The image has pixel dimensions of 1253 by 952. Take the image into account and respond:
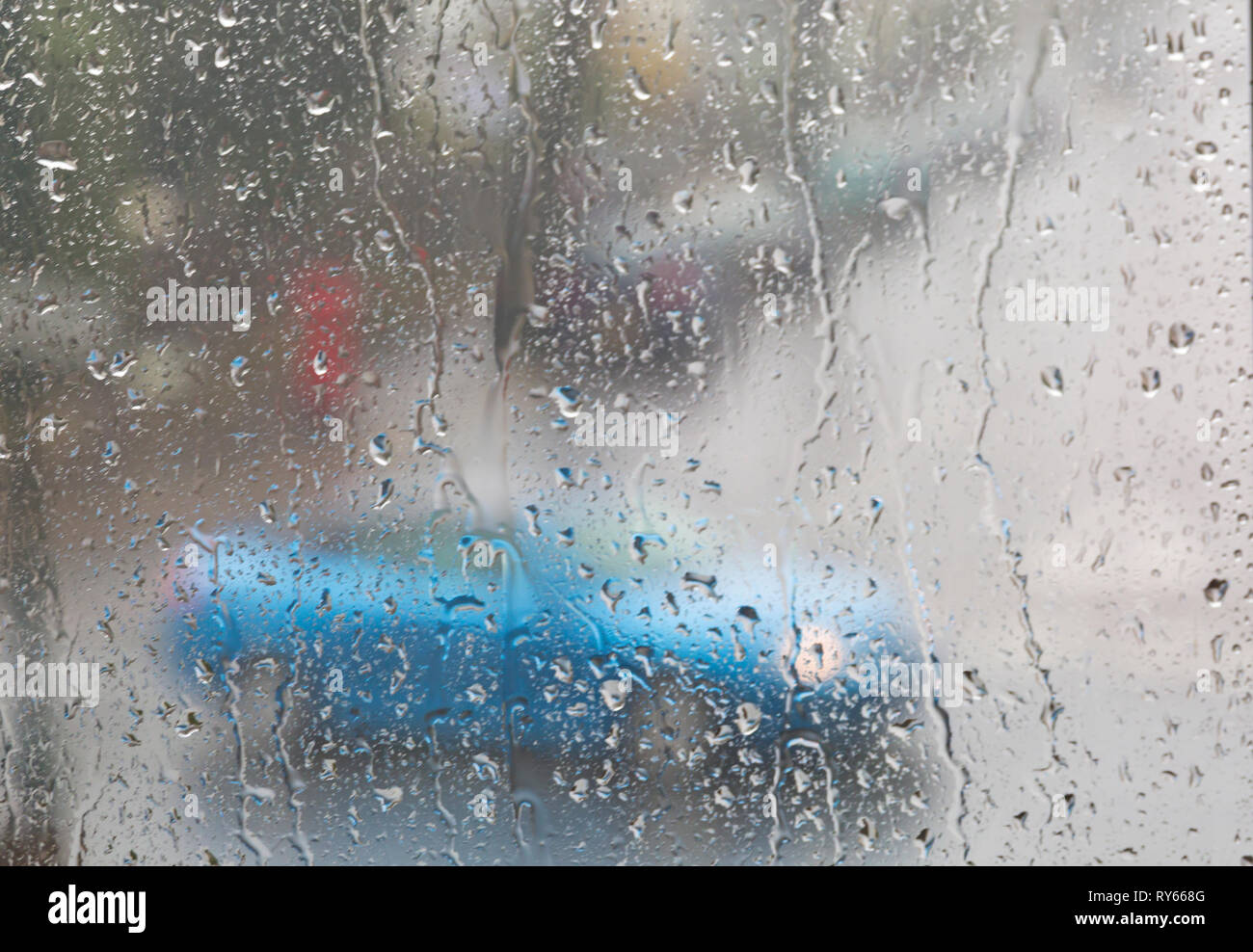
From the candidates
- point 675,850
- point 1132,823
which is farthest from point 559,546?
point 1132,823

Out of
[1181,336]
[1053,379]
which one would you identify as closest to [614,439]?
[1053,379]

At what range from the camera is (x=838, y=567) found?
0.82 m

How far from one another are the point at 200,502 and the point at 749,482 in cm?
65

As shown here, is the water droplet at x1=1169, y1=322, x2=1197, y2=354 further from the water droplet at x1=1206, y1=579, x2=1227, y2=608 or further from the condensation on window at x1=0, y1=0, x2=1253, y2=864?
the water droplet at x1=1206, y1=579, x2=1227, y2=608

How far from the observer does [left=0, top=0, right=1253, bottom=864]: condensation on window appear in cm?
81

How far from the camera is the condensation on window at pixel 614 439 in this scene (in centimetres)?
81

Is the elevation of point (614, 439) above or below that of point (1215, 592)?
above

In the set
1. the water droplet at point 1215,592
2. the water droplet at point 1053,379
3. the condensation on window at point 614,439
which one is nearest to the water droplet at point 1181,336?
the condensation on window at point 614,439

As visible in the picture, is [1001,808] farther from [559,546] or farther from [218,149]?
[218,149]

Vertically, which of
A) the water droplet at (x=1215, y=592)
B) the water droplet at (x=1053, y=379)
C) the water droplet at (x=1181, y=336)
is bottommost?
the water droplet at (x=1215, y=592)

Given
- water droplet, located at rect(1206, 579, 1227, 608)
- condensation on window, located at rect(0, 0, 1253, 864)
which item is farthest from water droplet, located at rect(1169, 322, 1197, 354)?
water droplet, located at rect(1206, 579, 1227, 608)

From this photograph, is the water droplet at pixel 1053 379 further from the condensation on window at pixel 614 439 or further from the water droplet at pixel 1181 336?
the water droplet at pixel 1181 336

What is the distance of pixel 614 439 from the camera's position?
2.73 feet

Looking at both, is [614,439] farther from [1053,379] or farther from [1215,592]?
[1215,592]
